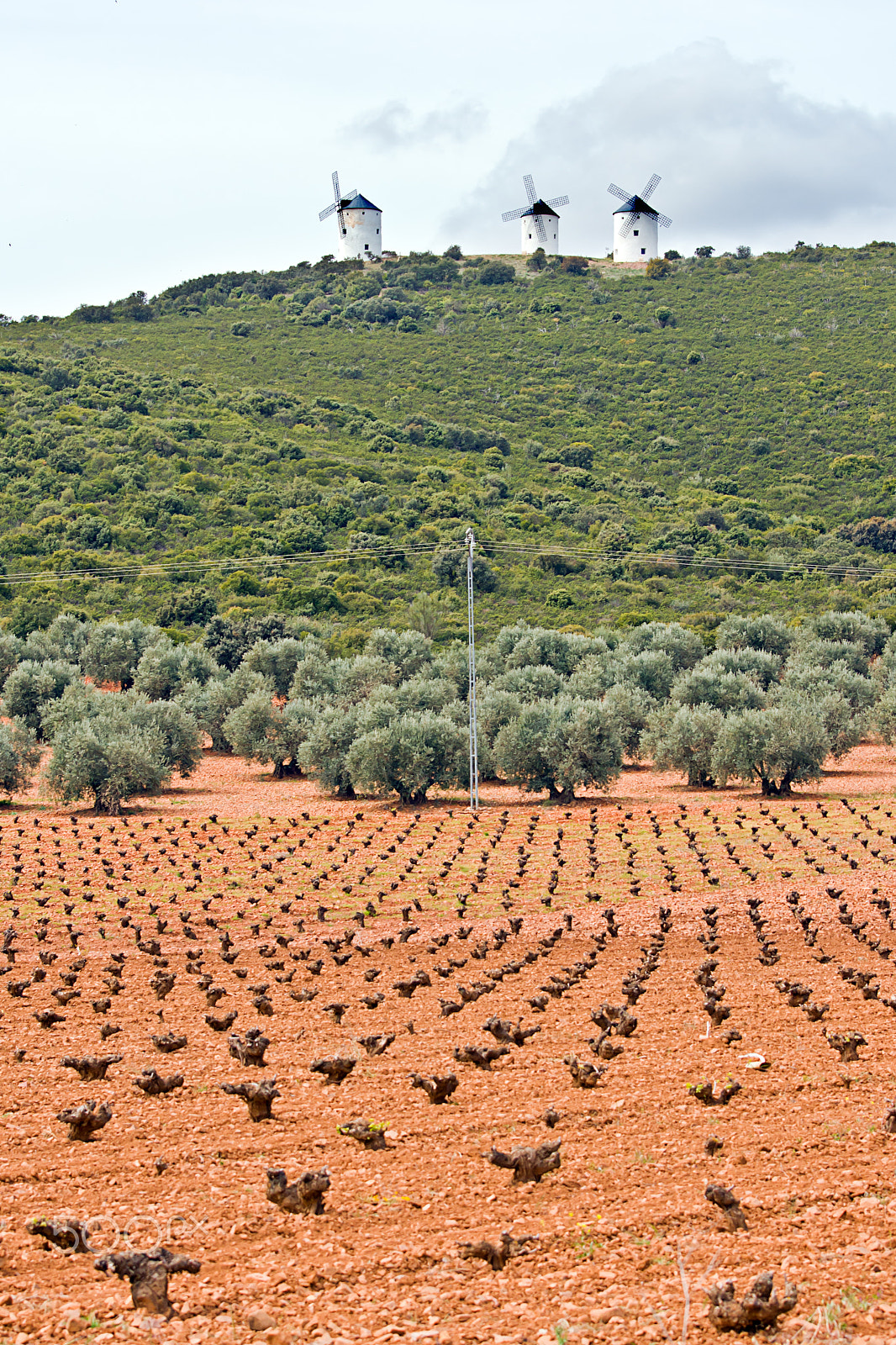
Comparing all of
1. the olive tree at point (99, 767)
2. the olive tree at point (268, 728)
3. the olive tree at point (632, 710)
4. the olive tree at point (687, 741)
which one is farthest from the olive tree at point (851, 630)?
the olive tree at point (99, 767)

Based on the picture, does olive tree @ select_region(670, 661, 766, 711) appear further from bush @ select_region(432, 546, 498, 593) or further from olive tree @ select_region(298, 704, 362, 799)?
bush @ select_region(432, 546, 498, 593)

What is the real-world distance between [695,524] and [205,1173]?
6106 centimetres

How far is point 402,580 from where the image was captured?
6012 cm

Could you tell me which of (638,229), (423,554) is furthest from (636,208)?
(423,554)

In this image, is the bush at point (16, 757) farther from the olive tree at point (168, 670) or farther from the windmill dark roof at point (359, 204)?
the windmill dark roof at point (359, 204)

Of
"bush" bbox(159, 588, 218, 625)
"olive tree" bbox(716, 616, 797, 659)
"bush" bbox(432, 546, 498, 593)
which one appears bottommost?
"olive tree" bbox(716, 616, 797, 659)

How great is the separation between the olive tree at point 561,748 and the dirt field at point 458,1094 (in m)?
9.66

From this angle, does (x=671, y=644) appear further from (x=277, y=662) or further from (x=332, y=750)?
(x=332, y=750)

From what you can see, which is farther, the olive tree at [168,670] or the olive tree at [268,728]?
the olive tree at [168,670]

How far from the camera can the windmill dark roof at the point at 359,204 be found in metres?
117

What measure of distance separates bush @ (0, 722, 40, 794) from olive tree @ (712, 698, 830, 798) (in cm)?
1974

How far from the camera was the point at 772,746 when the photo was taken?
3256 cm

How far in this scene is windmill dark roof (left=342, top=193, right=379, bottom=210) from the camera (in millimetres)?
117312

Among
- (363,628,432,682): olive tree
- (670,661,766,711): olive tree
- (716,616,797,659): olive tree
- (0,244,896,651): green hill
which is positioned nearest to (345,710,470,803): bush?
(670,661,766,711): olive tree
